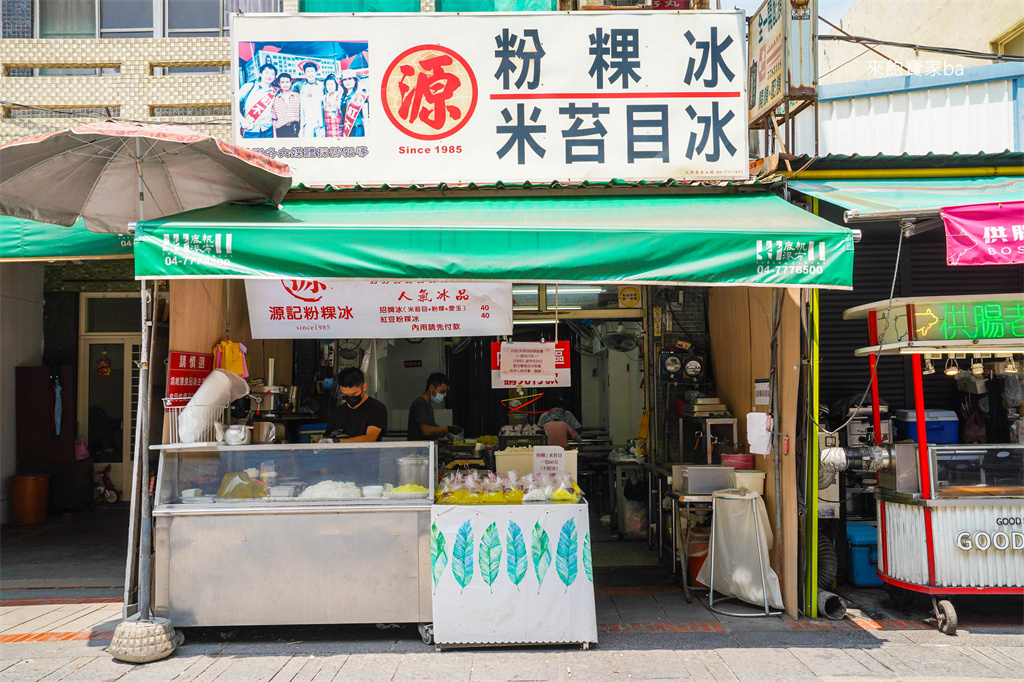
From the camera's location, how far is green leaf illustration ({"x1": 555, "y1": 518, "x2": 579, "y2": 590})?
5.13 m

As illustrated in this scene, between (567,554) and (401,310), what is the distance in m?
2.87

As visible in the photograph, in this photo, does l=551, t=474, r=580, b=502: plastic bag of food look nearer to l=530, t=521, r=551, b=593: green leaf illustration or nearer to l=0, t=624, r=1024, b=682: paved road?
l=530, t=521, r=551, b=593: green leaf illustration

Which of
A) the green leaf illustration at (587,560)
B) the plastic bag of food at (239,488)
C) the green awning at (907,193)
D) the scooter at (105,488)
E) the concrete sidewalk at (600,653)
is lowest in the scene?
the concrete sidewalk at (600,653)

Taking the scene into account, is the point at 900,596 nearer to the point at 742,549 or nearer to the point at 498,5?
the point at 742,549

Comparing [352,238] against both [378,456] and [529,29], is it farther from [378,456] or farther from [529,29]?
[529,29]

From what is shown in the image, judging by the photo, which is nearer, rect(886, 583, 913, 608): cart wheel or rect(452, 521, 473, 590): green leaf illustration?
rect(452, 521, 473, 590): green leaf illustration

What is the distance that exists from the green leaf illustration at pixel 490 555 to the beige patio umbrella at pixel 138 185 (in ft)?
7.54

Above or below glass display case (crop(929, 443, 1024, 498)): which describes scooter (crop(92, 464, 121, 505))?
below

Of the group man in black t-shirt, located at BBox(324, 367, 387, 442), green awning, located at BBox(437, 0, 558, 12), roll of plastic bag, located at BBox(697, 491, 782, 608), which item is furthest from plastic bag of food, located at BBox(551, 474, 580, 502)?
green awning, located at BBox(437, 0, 558, 12)

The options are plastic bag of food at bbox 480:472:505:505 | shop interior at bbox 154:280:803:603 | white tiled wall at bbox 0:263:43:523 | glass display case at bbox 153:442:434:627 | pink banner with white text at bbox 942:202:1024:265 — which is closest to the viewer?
pink banner with white text at bbox 942:202:1024:265

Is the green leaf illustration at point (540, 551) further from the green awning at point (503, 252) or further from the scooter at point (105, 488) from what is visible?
the scooter at point (105, 488)

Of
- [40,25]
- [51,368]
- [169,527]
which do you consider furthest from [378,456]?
[40,25]

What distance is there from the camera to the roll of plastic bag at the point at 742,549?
5840 millimetres

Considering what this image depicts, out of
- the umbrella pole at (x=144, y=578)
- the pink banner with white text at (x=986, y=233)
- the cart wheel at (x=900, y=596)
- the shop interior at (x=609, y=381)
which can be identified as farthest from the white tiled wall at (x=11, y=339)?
the pink banner with white text at (x=986, y=233)
